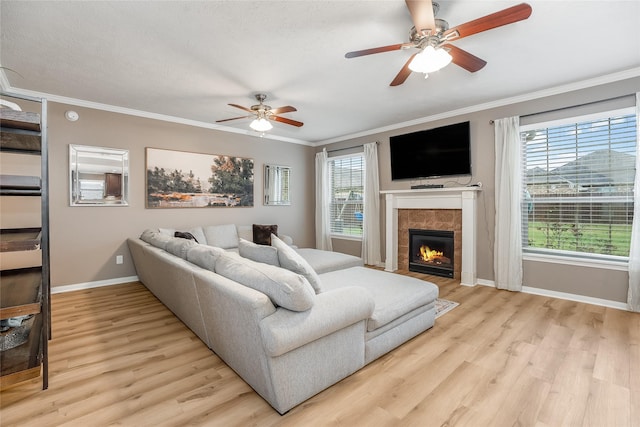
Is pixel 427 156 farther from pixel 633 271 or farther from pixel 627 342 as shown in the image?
pixel 627 342

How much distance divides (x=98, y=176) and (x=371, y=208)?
→ 172 inches

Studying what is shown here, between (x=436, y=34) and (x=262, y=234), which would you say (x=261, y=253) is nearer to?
(x=436, y=34)

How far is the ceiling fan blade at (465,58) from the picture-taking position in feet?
7.25

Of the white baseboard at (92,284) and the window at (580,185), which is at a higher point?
the window at (580,185)

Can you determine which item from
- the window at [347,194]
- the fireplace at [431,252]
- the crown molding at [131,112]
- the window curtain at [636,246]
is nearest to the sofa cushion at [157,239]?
the crown molding at [131,112]

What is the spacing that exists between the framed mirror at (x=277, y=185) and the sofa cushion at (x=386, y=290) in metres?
3.18

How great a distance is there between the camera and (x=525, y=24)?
233 centimetres

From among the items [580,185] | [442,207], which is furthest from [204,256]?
[580,185]

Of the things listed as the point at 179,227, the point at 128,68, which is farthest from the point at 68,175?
the point at 128,68

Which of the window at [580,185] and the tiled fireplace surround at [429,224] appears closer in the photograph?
the window at [580,185]

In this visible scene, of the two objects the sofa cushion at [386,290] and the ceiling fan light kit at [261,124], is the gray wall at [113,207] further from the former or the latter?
the sofa cushion at [386,290]

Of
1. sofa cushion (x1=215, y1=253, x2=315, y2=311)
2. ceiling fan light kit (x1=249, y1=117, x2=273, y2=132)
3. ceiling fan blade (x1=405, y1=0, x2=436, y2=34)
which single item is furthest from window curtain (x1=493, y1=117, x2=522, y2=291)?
sofa cushion (x1=215, y1=253, x2=315, y2=311)

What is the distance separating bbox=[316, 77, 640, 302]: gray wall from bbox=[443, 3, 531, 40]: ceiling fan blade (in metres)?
2.49

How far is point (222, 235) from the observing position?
16.2ft
